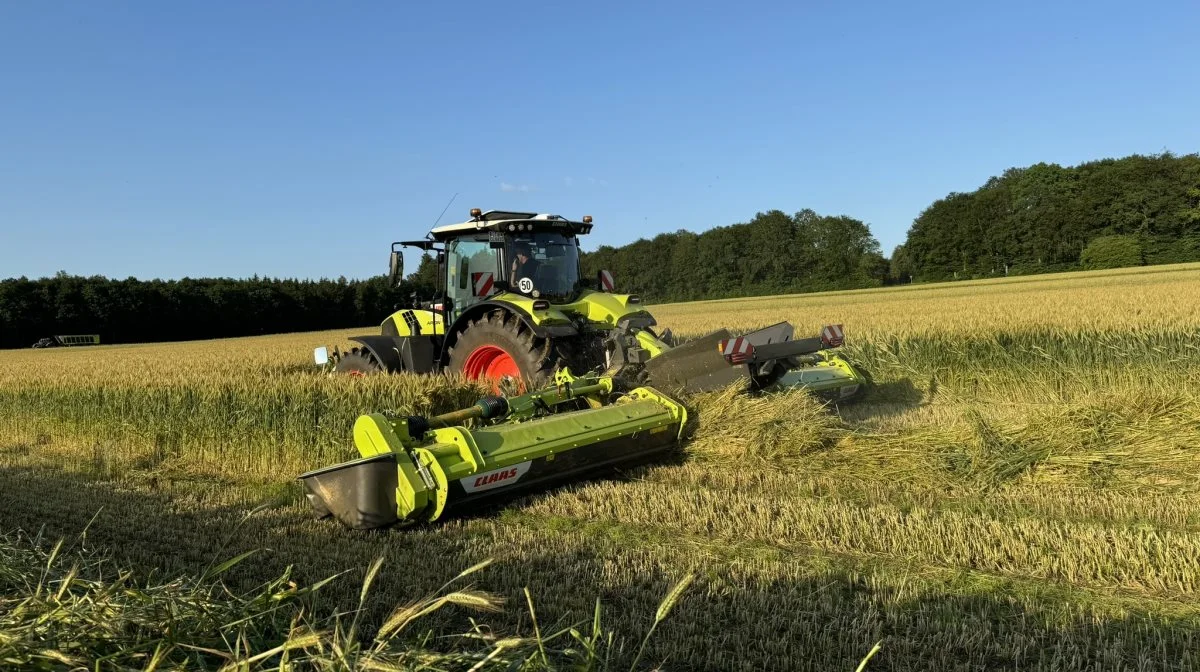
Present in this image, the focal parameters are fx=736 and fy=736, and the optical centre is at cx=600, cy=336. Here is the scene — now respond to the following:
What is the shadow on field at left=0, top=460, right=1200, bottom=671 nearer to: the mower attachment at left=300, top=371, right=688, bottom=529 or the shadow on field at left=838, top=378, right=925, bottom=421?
the mower attachment at left=300, top=371, right=688, bottom=529

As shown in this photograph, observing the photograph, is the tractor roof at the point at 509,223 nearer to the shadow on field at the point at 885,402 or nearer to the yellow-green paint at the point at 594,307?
the yellow-green paint at the point at 594,307

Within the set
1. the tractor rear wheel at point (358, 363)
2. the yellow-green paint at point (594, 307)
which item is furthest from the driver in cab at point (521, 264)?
the tractor rear wheel at point (358, 363)

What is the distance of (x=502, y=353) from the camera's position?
285 inches

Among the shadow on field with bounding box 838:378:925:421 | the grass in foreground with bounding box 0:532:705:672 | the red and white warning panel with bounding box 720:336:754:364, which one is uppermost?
the red and white warning panel with bounding box 720:336:754:364

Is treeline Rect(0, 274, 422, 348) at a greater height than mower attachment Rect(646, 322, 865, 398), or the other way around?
treeline Rect(0, 274, 422, 348)

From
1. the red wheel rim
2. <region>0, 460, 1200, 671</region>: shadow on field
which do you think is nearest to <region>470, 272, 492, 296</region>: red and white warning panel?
the red wheel rim

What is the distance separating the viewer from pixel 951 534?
395 cm

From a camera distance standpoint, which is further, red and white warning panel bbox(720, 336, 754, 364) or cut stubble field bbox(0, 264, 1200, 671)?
red and white warning panel bbox(720, 336, 754, 364)

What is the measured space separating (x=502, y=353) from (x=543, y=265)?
42.9 inches

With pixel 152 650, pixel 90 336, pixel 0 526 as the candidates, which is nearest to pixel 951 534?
pixel 152 650

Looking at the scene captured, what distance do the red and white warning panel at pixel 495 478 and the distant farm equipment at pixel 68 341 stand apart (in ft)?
135

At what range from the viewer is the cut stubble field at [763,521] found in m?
3.01

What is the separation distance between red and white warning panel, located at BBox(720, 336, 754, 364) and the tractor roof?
240cm

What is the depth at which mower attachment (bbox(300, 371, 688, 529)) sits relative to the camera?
4535mm
